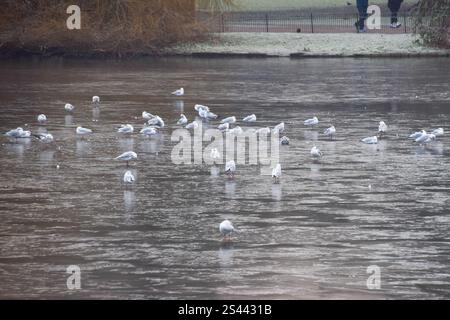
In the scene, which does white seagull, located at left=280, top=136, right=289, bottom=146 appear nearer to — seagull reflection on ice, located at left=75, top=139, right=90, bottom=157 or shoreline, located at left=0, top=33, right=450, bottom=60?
seagull reflection on ice, located at left=75, top=139, right=90, bottom=157

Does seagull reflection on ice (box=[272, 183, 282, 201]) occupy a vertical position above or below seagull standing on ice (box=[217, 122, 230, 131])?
below

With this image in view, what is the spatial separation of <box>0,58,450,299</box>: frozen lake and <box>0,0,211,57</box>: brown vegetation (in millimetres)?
13362

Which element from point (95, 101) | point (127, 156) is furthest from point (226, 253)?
point (95, 101)

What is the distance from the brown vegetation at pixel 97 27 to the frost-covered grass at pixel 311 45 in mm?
1221

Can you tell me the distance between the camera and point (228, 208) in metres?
15.1

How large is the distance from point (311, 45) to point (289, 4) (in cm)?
1806

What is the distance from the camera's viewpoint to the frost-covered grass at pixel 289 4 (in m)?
57.9

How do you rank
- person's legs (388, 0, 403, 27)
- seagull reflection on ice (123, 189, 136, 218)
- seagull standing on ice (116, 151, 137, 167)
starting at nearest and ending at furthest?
seagull reflection on ice (123, 189, 136, 218), seagull standing on ice (116, 151, 137, 167), person's legs (388, 0, 403, 27)

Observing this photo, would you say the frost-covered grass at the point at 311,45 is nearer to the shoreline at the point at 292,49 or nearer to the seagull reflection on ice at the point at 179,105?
the shoreline at the point at 292,49

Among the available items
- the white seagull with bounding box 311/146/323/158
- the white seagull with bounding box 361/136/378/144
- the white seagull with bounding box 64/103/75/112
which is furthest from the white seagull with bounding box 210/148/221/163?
the white seagull with bounding box 64/103/75/112

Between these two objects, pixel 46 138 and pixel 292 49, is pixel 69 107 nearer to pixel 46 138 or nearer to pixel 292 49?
pixel 46 138

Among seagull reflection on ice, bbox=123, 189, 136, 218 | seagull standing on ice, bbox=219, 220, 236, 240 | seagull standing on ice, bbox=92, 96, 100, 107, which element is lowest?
seagull standing on ice, bbox=219, 220, 236, 240

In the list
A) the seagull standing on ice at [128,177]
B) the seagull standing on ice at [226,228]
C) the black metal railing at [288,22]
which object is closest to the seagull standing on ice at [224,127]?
the seagull standing on ice at [128,177]

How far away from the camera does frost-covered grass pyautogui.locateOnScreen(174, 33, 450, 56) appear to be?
41312 millimetres
